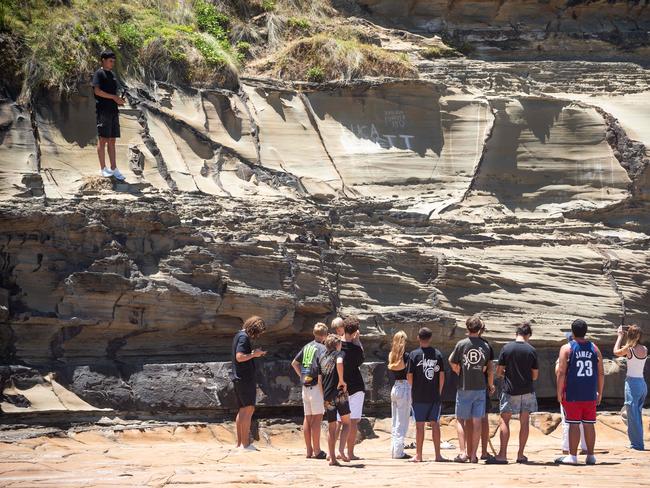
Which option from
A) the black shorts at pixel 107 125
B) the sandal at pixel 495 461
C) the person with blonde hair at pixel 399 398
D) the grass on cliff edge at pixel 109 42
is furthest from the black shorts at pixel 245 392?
the grass on cliff edge at pixel 109 42

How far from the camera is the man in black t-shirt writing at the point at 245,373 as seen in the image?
31.8ft

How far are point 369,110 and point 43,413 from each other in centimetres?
639

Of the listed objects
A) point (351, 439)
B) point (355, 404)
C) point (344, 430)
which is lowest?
point (351, 439)

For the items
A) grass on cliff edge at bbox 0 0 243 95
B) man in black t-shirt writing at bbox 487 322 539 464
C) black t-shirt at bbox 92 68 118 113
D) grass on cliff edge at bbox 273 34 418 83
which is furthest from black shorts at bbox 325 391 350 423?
grass on cliff edge at bbox 273 34 418 83

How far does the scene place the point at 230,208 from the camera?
40.2 feet

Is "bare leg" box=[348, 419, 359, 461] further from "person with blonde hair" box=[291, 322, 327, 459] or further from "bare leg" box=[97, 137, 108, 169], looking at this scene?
"bare leg" box=[97, 137, 108, 169]

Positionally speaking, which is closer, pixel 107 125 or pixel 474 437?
pixel 474 437

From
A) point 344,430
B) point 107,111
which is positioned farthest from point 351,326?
point 107,111

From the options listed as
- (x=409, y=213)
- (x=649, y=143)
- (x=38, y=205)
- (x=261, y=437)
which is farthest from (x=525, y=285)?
(x=38, y=205)

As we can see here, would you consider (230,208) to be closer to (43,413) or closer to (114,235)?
(114,235)

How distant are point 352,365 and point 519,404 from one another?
5.18 feet

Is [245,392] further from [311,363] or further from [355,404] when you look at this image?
[355,404]

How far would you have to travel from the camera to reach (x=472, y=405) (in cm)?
934

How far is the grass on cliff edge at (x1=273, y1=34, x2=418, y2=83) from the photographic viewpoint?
14539mm
